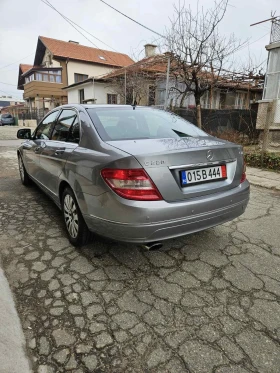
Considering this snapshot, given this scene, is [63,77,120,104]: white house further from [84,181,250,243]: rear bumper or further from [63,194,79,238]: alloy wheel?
[84,181,250,243]: rear bumper

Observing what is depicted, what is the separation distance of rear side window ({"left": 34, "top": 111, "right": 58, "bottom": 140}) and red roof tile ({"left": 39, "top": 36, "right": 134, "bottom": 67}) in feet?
91.9

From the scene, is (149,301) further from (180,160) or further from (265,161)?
(265,161)

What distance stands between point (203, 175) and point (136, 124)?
1027 mm

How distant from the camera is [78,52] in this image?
30.2 metres

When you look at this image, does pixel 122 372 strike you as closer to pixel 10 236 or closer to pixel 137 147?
pixel 137 147

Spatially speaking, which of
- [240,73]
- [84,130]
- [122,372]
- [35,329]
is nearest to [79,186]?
[84,130]

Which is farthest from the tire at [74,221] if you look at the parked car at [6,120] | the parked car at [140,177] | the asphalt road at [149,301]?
the parked car at [6,120]

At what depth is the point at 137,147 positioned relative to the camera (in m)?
2.24

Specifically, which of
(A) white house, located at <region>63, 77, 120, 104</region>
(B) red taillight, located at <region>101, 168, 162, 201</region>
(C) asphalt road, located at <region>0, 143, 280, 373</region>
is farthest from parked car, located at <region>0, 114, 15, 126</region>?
(B) red taillight, located at <region>101, 168, 162, 201</region>

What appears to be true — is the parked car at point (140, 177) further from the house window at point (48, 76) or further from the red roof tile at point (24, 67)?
the red roof tile at point (24, 67)

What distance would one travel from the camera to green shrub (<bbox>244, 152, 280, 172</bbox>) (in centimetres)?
689

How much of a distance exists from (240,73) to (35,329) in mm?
15353

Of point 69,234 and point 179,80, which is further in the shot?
point 179,80

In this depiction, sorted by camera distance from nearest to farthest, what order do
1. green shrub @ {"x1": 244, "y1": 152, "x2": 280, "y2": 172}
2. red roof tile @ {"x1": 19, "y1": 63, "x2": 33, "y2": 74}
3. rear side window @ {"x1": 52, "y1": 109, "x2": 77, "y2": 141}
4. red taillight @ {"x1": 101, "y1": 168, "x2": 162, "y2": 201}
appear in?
red taillight @ {"x1": 101, "y1": 168, "x2": 162, "y2": 201}, rear side window @ {"x1": 52, "y1": 109, "x2": 77, "y2": 141}, green shrub @ {"x1": 244, "y1": 152, "x2": 280, "y2": 172}, red roof tile @ {"x1": 19, "y1": 63, "x2": 33, "y2": 74}
